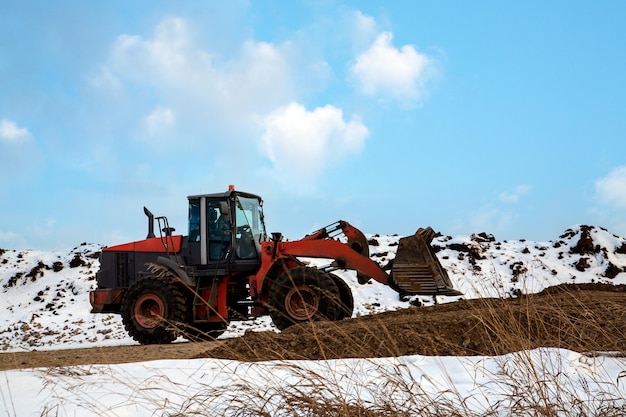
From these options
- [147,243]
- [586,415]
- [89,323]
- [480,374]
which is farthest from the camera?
[89,323]

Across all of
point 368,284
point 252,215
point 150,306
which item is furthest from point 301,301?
point 368,284

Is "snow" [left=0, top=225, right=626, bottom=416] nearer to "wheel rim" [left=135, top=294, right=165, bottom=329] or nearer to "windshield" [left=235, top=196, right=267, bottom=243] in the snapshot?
"wheel rim" [left=135, top=294, right=165, bottom=329]

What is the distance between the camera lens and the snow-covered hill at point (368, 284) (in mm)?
13250

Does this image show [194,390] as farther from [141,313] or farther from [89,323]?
[89,323]

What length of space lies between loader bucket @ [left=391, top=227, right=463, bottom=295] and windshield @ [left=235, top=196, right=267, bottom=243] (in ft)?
7.64

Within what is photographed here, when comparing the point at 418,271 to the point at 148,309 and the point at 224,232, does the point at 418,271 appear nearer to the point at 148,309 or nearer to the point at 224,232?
the point at 224,232

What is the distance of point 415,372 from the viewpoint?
4.88 metres

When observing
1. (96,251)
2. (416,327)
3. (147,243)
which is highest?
(96,251)

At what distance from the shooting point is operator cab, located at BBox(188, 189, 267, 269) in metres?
9.44

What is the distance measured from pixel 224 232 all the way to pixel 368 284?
20.3ft

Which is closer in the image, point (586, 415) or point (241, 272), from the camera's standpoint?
point (586, 415)

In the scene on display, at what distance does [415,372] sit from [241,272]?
17.1ft

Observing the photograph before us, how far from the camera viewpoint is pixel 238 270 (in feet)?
31.0

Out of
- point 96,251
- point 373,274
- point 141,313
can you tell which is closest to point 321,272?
point 373,274
